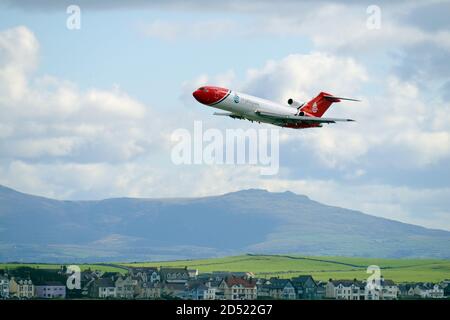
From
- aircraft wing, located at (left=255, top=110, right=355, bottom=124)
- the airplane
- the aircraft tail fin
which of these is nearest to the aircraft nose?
the airplane

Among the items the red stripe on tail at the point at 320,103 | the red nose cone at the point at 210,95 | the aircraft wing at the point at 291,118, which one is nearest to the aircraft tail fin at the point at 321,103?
the red stripe on tail at the point at 320,103

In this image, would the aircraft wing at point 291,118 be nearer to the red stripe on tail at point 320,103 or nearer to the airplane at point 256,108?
the airplane at point 256,108

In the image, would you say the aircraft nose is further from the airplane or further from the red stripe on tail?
the red stripe on tail

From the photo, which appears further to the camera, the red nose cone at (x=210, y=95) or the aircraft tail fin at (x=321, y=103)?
the aircraft tail fin at (x=321, y=103)

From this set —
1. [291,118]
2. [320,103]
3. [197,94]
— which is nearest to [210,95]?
[197,94]

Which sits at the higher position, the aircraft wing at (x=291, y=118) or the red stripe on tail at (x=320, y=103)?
the red stripe on tail at (x=320, y=103)
